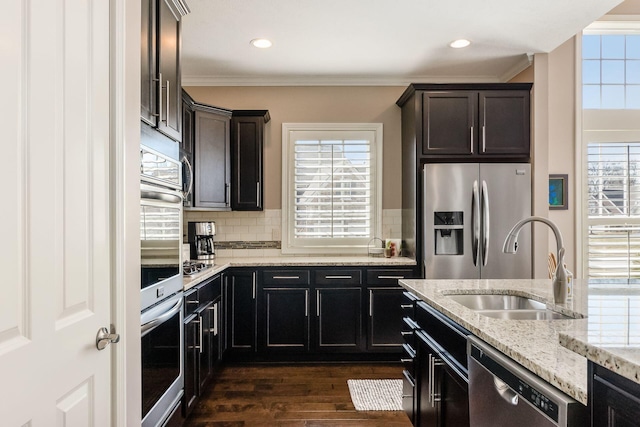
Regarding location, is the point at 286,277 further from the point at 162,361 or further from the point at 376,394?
the point at 162,361

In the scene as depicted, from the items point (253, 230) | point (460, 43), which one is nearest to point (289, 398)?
point (253, 230)

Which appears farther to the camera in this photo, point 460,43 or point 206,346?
point 460,43

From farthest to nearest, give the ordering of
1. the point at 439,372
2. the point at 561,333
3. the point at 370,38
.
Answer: the point at 370,38 → the point at 439,372 → the point at 561,333

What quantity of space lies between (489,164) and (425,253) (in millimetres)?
967

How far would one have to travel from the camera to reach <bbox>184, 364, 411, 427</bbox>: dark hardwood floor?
8.91 ft

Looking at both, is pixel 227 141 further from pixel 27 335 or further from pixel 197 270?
pixel 27 335

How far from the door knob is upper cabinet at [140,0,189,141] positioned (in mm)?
918

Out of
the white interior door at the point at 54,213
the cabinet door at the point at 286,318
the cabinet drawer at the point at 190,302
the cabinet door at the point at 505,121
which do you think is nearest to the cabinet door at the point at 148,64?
the white interior door at the point at 54,213

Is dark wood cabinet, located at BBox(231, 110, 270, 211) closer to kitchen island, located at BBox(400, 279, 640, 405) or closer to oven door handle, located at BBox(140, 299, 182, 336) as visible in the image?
oven door handle, located at BBox(140, 299, 182, 336)

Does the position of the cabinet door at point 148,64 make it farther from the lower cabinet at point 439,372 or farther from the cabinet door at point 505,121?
the cabinet door at point 505,121

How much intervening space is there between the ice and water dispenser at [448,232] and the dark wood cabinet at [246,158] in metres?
1.70

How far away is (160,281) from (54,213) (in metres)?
0.96

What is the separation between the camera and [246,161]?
13.4ft

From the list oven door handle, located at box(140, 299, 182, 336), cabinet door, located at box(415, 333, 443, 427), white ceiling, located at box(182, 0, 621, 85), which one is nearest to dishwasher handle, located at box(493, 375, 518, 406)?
cabinet door, located at box(415, 333, 443, 427)
